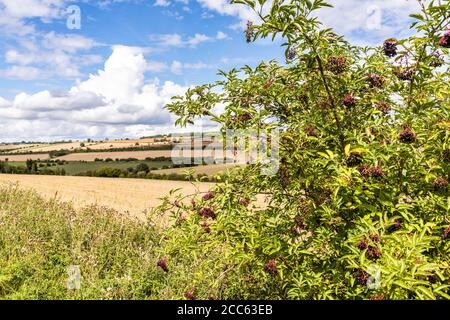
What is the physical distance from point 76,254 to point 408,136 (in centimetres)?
633

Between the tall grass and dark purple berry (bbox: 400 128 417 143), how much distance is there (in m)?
4.30

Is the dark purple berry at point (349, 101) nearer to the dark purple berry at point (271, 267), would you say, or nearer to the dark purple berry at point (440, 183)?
the dark purple berry at point (440, 183)

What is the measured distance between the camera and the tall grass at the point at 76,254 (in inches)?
236

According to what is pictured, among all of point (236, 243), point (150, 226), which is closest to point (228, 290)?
point (236, 243)

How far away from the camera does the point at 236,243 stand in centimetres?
389

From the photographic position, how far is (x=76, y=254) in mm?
7449

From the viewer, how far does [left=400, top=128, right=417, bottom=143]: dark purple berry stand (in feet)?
10.9

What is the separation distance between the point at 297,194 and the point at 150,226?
6.29 m

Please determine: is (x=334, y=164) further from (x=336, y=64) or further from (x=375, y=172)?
(x=336, y=64)

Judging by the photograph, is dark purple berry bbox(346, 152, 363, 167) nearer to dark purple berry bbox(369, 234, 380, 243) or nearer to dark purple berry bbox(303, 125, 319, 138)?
dark purple berry bbox(303, 125, 319, 138)

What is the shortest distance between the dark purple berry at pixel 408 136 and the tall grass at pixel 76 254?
14.1 feet

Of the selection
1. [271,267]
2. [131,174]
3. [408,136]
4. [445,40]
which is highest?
[445,40]

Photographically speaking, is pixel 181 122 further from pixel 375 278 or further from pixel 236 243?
pixel 375 278

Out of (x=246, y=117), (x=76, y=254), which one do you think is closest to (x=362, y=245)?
(x=246, y=117)
